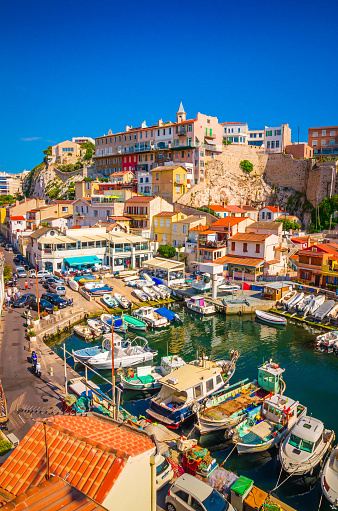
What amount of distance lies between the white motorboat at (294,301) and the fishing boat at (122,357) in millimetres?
16375

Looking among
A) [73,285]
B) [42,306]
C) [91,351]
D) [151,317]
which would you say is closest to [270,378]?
[91,351]

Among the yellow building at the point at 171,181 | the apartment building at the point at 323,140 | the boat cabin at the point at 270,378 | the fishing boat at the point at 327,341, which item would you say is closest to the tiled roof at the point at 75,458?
the boat cabin at the point at 270,378

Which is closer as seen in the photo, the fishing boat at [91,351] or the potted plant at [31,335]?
the potted plant at [31,335]

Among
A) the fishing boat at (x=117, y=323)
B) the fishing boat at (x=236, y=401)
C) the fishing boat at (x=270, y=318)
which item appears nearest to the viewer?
the fishing boat at (x=236, y=401)

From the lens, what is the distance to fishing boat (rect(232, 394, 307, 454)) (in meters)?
16.7

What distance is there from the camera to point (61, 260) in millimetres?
45750

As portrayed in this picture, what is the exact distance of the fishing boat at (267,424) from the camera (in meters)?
16.7

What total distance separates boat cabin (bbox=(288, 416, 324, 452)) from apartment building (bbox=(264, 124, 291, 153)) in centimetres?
6976

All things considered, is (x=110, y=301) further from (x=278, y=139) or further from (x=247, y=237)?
(x=278, y=139)

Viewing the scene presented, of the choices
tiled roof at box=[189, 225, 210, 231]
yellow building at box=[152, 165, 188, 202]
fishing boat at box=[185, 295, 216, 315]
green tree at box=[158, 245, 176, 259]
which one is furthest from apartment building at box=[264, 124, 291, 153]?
fishing boat at box=[185, 295, 216, 315]

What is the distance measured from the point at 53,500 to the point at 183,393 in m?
14.8

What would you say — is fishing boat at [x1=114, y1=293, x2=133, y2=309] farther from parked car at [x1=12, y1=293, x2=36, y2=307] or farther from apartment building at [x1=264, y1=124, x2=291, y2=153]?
apartment building at [x1=264, y1=124, x2=291, y2=153]

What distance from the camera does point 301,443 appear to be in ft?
52.0

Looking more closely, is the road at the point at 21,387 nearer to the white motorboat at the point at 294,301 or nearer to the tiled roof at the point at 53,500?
the tiled roof at the point at 53,500
